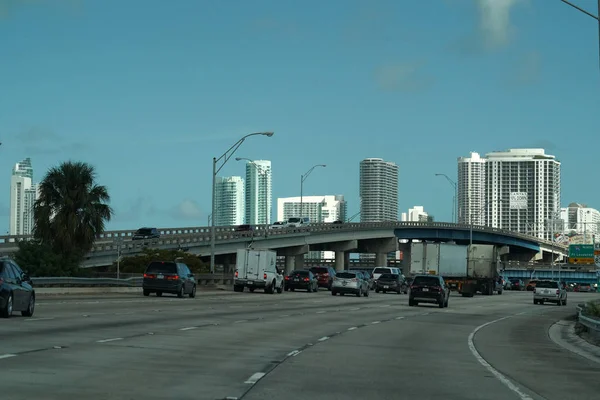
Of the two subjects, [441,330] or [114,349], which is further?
[441,330]

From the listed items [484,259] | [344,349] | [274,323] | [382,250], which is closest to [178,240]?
[484,259]

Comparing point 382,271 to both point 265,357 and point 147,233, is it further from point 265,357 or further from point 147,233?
point 265,357

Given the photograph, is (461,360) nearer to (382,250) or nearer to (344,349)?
(344,349)

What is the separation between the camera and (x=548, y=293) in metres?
65.1

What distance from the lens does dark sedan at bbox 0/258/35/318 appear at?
2495cm

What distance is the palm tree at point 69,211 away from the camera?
60.3 meters

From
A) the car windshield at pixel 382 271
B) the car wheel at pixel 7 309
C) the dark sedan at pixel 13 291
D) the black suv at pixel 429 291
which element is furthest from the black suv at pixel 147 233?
the car wheel at pixel 7 309

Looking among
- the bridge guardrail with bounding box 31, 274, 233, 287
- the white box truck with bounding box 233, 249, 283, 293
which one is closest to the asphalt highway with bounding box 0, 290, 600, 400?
the bridge guardrail with bounding box 31, 274, 233, 287

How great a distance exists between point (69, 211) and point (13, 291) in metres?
36.2

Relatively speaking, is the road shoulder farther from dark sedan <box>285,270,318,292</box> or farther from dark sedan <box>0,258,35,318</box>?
dark sedan <box>285,270,318,292</box>

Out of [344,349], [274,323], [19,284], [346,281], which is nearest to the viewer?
[344,349]

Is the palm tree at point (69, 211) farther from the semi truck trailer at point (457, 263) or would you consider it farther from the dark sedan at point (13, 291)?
the dark sedan at point (13, 291)

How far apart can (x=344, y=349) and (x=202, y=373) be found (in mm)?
6554

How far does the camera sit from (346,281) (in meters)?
62.9
